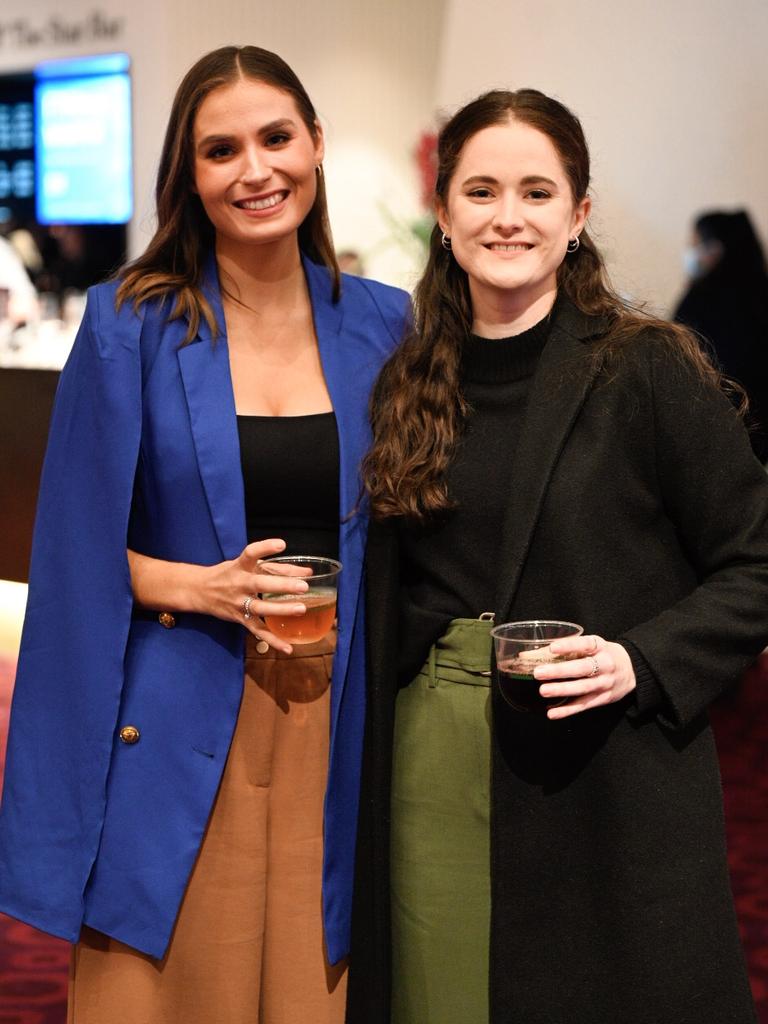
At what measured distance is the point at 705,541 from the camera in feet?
5.77

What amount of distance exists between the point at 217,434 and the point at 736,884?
2.44m

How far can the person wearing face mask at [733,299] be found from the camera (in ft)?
16.7

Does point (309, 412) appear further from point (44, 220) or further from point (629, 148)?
point (44, 220)

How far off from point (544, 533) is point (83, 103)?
28.1 ft

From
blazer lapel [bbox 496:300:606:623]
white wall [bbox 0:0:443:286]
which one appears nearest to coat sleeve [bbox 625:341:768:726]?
blazer lapel [bbox 496:300:606:623]

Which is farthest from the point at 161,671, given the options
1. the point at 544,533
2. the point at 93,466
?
the point at 544,533

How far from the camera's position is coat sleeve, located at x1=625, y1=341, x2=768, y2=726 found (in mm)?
1712

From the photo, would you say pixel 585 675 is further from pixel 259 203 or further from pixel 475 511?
pixel 259 203

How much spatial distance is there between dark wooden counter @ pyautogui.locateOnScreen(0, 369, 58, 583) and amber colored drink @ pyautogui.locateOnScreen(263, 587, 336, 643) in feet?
4.54

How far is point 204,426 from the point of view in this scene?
1.99 m

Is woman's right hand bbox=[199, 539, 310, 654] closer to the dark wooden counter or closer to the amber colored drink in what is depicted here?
the amber colored drink

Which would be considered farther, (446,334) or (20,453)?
(20,453)

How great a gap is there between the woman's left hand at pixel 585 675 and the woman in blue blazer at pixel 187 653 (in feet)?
1.57

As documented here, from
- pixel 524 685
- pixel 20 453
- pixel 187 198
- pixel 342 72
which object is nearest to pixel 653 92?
pixel 342 72
